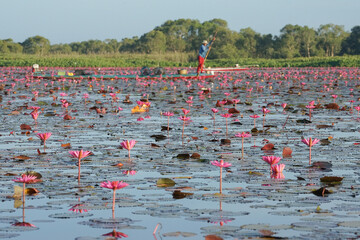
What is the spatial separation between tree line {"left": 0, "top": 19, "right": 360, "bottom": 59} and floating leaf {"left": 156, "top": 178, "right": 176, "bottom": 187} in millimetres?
58455

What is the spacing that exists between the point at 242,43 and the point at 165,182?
96.3 metres

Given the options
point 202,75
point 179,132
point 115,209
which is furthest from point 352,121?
point 202,75

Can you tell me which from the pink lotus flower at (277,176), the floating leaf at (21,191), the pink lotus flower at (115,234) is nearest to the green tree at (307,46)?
the pink lotus flower at (277,176)

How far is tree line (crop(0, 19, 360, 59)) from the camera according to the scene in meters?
85.6

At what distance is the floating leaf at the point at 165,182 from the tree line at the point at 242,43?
5846 cm

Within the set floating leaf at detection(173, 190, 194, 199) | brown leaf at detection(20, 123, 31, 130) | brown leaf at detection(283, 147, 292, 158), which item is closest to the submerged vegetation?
brown leaf at detection(20, 123, 31, 130)

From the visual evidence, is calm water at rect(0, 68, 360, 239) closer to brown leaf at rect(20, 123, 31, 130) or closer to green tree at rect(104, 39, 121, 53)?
brown leaf at rect(20, 123, 31, 130)

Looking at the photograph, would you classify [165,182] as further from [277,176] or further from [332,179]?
[332,179]

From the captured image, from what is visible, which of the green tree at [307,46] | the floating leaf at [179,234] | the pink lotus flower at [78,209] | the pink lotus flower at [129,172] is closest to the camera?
the floating leaf at [179,234]

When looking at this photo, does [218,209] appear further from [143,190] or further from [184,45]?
[184,45]

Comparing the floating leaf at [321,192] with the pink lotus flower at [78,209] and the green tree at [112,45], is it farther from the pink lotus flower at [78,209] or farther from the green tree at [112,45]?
the green tree at [112,45]

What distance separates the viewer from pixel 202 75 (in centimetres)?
2816

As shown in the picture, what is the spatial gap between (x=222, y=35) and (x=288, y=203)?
3703 inches

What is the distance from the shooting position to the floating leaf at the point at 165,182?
5.39 m
